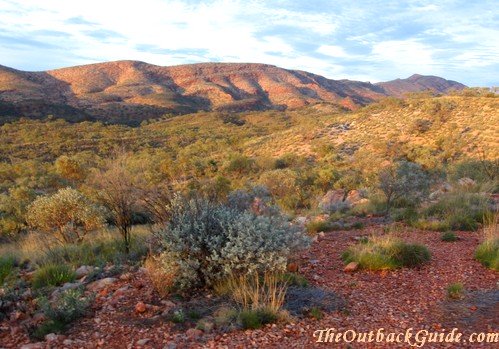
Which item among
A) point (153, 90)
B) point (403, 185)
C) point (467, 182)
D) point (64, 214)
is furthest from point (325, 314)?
point (153, 90)

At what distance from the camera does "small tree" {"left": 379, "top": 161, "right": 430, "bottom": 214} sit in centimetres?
1112

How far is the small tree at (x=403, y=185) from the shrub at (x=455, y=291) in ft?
18.4

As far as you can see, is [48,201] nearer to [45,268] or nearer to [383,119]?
[45,268]

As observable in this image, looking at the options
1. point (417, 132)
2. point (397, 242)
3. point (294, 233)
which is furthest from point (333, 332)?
point (417, 132)

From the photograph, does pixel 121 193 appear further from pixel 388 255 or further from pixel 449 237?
pixel 449 237

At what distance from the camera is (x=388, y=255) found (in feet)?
20.7

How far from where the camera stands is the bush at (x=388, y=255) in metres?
6.18

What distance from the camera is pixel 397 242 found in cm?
661

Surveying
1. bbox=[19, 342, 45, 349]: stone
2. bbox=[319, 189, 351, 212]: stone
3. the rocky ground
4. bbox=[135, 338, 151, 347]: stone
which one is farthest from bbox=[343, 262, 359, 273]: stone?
bbox=[319, 189, 351, 212]: stone

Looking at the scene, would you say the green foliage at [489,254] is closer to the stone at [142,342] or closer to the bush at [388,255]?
the bush at [388,255]

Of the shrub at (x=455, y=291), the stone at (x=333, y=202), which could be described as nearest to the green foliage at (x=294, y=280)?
the shrub at (x=455, y=291)

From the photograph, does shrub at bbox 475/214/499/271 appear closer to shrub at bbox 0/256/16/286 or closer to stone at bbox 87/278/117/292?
stone at bbox 87/278/117/292

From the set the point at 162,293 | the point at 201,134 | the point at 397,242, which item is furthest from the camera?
the point at 201,134

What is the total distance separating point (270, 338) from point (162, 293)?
161 centimetres
